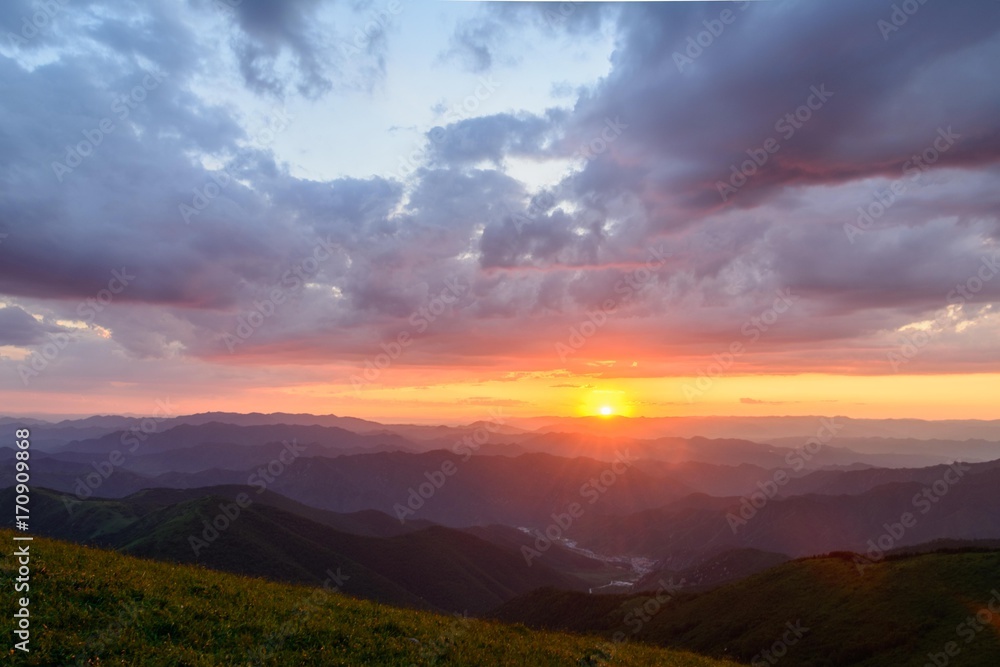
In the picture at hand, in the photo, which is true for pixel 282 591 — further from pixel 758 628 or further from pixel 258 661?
pixel 758 628

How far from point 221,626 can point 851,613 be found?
3187 inches

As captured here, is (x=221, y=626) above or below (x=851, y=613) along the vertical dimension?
above

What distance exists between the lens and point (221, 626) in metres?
15.2

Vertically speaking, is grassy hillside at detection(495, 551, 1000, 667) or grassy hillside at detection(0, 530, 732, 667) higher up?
grassy hillside at detection(0, 530, 732, 667)

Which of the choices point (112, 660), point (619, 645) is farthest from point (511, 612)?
point (112, 660)

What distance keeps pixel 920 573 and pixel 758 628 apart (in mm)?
26100

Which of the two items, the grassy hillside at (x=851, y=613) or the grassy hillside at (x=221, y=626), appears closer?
the grassy hillside at (x=221, y=626)

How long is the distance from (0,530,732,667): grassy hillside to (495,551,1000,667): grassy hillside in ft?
89.8

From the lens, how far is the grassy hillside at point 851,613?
54.6 meters

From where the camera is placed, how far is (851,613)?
227 ft

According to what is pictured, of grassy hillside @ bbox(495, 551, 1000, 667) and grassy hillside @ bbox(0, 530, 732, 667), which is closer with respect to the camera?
grassy hillside @ bbox(0, 530, 732, 667)

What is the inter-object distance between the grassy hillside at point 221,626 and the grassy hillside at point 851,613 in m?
27.4

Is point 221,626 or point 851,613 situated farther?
point 851,613

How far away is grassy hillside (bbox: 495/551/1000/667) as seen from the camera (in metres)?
54.6
